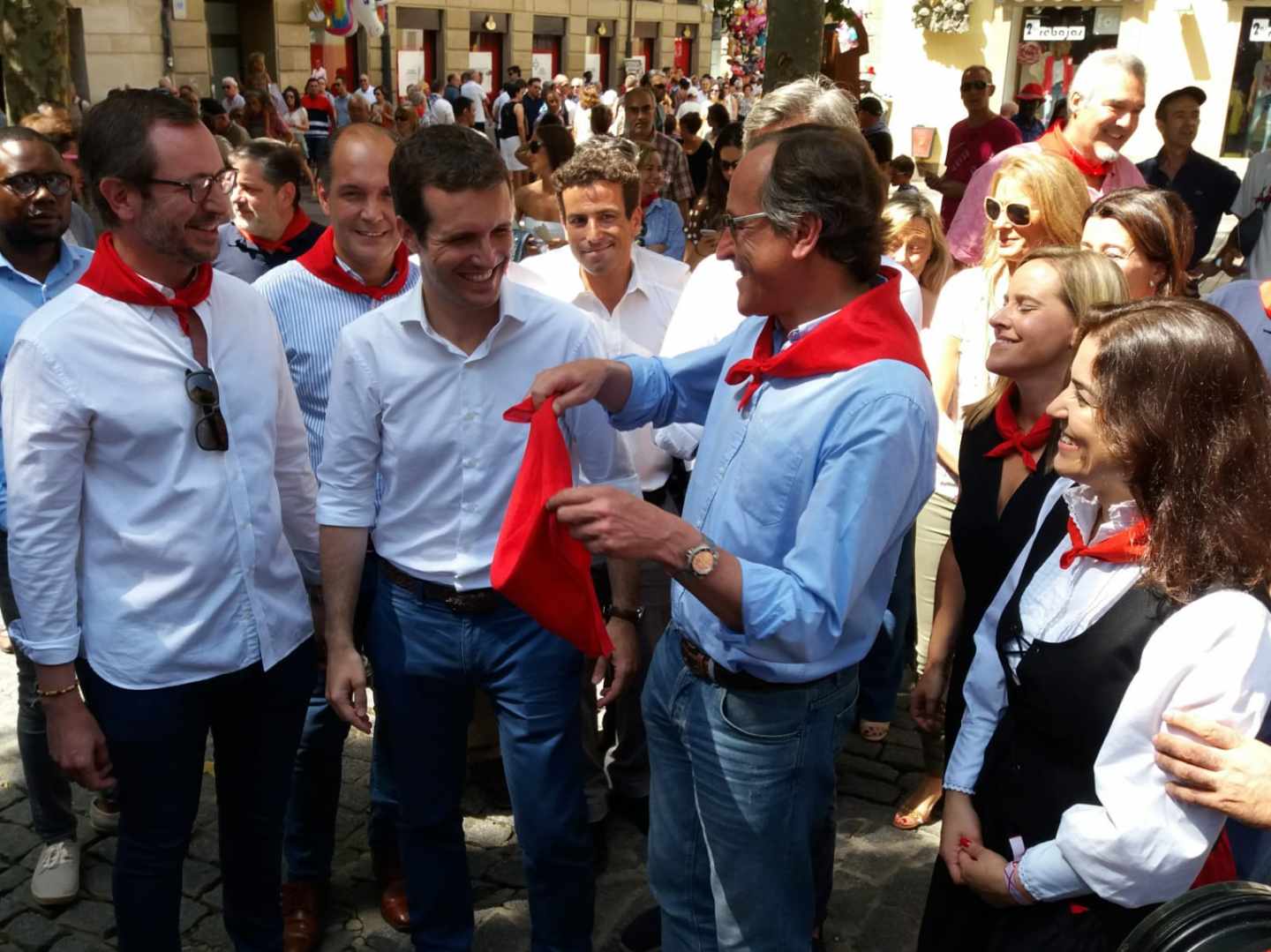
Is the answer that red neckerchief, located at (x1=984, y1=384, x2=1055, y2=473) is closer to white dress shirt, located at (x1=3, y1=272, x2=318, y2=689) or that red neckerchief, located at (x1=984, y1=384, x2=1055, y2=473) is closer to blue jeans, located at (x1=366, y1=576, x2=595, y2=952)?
blue jeans, located at (x1=366, y1=576, x2=595, y2=952)

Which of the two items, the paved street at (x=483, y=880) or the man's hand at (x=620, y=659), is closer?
the man's hand at (x=620, y=659)

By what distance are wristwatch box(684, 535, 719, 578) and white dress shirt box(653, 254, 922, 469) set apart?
1.58 meters

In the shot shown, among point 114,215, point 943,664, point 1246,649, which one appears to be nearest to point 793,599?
point 1246,649

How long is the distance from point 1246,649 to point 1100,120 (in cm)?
371

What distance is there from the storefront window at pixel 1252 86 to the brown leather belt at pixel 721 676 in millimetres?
22781

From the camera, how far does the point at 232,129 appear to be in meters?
15.7

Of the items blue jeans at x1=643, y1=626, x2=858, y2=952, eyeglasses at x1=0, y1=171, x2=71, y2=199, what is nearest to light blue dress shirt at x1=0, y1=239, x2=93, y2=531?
eyeglasses at x1=0, y1=171, x2=71, y2=199

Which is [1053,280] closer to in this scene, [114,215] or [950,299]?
[950,299]

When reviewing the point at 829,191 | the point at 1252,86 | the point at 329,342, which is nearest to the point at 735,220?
the point at 829,191

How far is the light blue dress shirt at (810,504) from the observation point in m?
2.08

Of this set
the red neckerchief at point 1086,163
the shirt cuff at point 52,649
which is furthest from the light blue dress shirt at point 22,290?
the red neckerchief at point 1086,163

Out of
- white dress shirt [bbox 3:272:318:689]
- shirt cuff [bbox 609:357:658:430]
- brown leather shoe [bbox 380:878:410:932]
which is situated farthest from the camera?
brown leather shoe [bbox 380:878:410:932]

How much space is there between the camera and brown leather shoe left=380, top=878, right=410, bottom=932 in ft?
11.5

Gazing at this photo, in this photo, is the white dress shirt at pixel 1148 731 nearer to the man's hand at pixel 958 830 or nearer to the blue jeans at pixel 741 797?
the man's hand at pixel 958 830
